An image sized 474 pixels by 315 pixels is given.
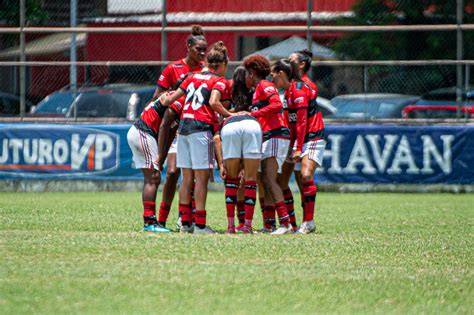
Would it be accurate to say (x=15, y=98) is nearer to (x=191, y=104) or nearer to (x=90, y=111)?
(x=90, y=111)

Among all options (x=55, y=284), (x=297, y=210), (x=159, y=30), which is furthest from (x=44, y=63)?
(x=55, y=284)

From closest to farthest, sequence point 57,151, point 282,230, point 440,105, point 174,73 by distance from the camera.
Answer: point 282,230 < point 174,73 < point 440,105 < point 57,151

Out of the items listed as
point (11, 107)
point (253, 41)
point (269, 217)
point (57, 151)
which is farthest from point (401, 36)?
point (269, 217)

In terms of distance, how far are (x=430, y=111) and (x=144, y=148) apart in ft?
28.4

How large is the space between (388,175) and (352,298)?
11402 millimetres

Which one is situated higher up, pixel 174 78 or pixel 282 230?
pixel 174 78

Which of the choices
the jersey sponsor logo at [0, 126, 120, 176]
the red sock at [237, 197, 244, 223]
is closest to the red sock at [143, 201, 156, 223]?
the red sock at [237, 197, 244, 223]

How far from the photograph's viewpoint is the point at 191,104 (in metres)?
11.1

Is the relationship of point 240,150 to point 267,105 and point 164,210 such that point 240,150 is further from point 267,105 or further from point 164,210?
point 164,210

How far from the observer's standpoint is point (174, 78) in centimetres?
1178

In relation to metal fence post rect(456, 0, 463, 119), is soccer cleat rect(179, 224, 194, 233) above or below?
below

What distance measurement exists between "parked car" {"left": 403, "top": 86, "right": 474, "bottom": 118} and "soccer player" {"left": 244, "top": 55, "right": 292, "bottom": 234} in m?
7.67

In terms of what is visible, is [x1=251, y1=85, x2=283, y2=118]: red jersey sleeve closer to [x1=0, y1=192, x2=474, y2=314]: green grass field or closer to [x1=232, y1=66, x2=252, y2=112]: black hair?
[x1=232, y1=66, x2=252, y2=112]: black hair

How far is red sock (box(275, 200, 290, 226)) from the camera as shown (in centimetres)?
1123
